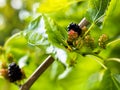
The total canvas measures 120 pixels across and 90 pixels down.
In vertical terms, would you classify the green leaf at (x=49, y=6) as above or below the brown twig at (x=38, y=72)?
below

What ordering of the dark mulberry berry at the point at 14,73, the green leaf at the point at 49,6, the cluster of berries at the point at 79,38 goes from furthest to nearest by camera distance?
the green leaf at the point at 49,6 < the dark mulberry berry at the point at 14,73 < the cluster of berries at the point at 79,38

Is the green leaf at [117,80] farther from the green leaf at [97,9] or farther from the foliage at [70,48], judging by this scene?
the green leaf at [97,9]

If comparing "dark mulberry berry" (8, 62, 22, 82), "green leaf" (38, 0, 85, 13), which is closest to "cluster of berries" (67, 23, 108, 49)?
"dark mulberry berry" (8, 62, 22, 82)

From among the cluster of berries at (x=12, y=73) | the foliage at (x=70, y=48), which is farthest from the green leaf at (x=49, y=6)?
the cluster of berries at (x=12, y=73)

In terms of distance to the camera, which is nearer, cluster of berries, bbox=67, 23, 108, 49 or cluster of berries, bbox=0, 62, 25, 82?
cluster of berries, bbox=67, 23, 108, 49

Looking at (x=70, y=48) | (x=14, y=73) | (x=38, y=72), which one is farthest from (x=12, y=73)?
(x=70, y=48)

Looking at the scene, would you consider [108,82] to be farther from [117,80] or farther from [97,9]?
[97,9]

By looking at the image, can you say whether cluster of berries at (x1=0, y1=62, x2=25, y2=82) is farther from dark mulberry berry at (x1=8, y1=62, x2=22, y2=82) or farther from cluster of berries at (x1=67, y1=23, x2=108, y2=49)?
cluster of berries at (x1=67, y1=23, x2=108, y2=49)

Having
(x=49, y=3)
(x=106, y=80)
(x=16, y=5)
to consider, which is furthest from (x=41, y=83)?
(x=16, y=5)
